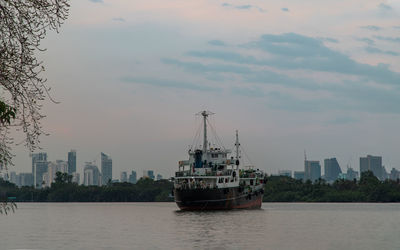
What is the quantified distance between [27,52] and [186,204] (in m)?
99.2

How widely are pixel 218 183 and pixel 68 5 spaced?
3858 inches

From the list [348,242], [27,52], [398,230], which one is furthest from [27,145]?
[398,230]

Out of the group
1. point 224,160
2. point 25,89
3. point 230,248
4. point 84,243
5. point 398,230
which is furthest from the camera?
point 224,160

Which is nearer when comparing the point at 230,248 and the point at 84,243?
the point at 230,248

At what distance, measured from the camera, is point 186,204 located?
4518 inches

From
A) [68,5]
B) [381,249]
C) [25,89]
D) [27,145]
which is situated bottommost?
[381,249]

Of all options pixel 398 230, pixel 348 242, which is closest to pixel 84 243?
pixel 348 242

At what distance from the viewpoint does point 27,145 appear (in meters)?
17.1

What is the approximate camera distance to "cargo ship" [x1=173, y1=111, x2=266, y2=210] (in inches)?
4427

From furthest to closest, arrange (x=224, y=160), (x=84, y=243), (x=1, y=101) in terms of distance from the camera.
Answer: (x=224, y=160) → (x=84, y=243) → (x=1, y=101)

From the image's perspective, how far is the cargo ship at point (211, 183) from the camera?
369ft

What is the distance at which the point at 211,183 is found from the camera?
115 m

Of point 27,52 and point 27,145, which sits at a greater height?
point 27,52

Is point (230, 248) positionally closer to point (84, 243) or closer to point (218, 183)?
point (84, 243)
